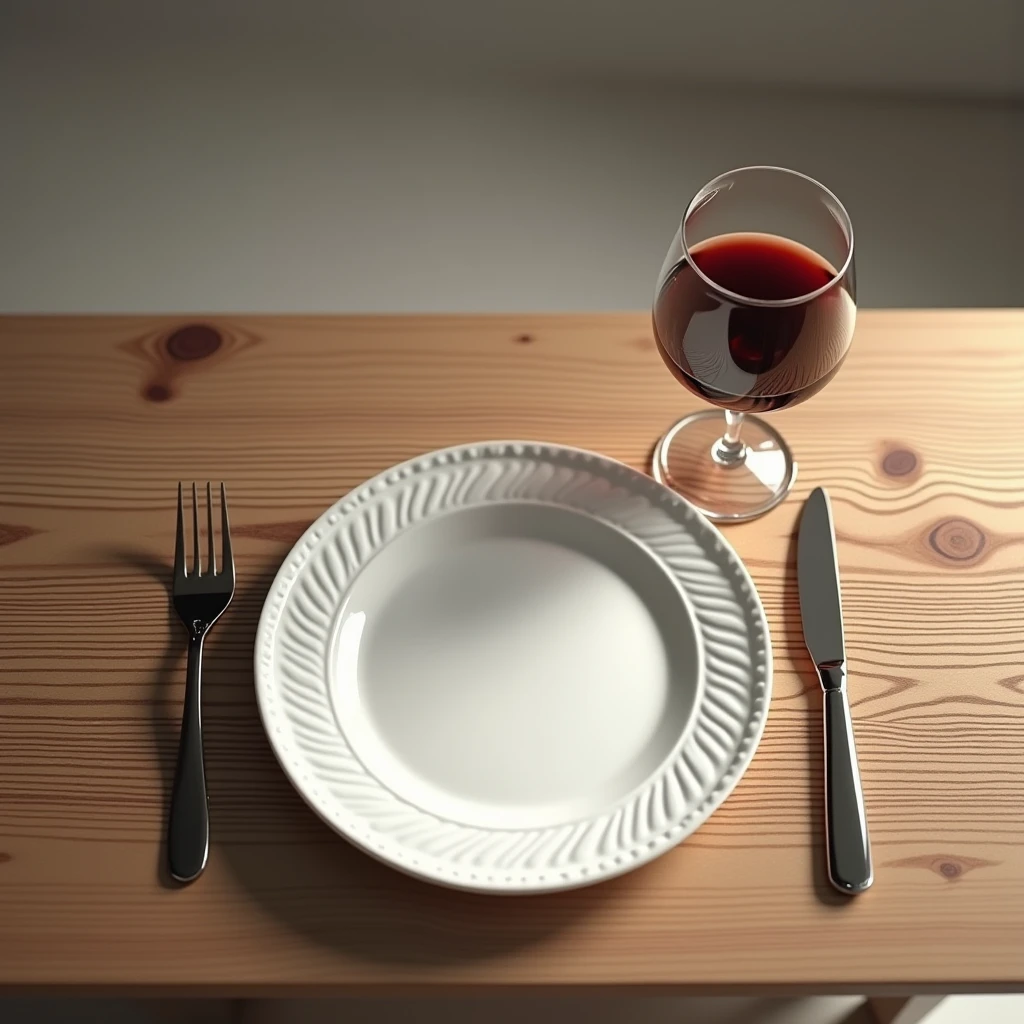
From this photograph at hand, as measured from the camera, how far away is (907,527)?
646mm

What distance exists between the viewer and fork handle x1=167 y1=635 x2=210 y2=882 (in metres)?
0.52

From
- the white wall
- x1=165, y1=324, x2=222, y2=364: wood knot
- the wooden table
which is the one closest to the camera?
the wooden table

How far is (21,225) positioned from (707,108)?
98 cm

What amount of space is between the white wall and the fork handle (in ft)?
3.01

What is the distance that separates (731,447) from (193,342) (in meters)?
0.37

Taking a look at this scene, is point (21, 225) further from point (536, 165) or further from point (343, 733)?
point (343, 733)

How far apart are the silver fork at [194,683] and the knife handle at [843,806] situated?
12.1 inches

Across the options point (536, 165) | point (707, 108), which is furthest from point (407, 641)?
point (707, 108)

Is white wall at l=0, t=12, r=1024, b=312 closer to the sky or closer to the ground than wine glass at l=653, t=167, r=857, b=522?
closer to the sky

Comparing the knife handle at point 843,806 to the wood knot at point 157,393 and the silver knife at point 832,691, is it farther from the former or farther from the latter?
the wood knot at point 157,393

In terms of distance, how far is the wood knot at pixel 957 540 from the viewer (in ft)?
2.09

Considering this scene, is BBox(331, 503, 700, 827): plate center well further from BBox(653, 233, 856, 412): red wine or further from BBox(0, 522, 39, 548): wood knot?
BBox(0, 522, 39, 548): wood knot

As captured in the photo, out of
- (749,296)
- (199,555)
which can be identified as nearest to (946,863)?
(749,296)

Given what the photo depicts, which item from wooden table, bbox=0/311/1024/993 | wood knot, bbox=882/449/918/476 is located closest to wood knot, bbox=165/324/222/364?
wooden table, bbox=0/311/1024/993
